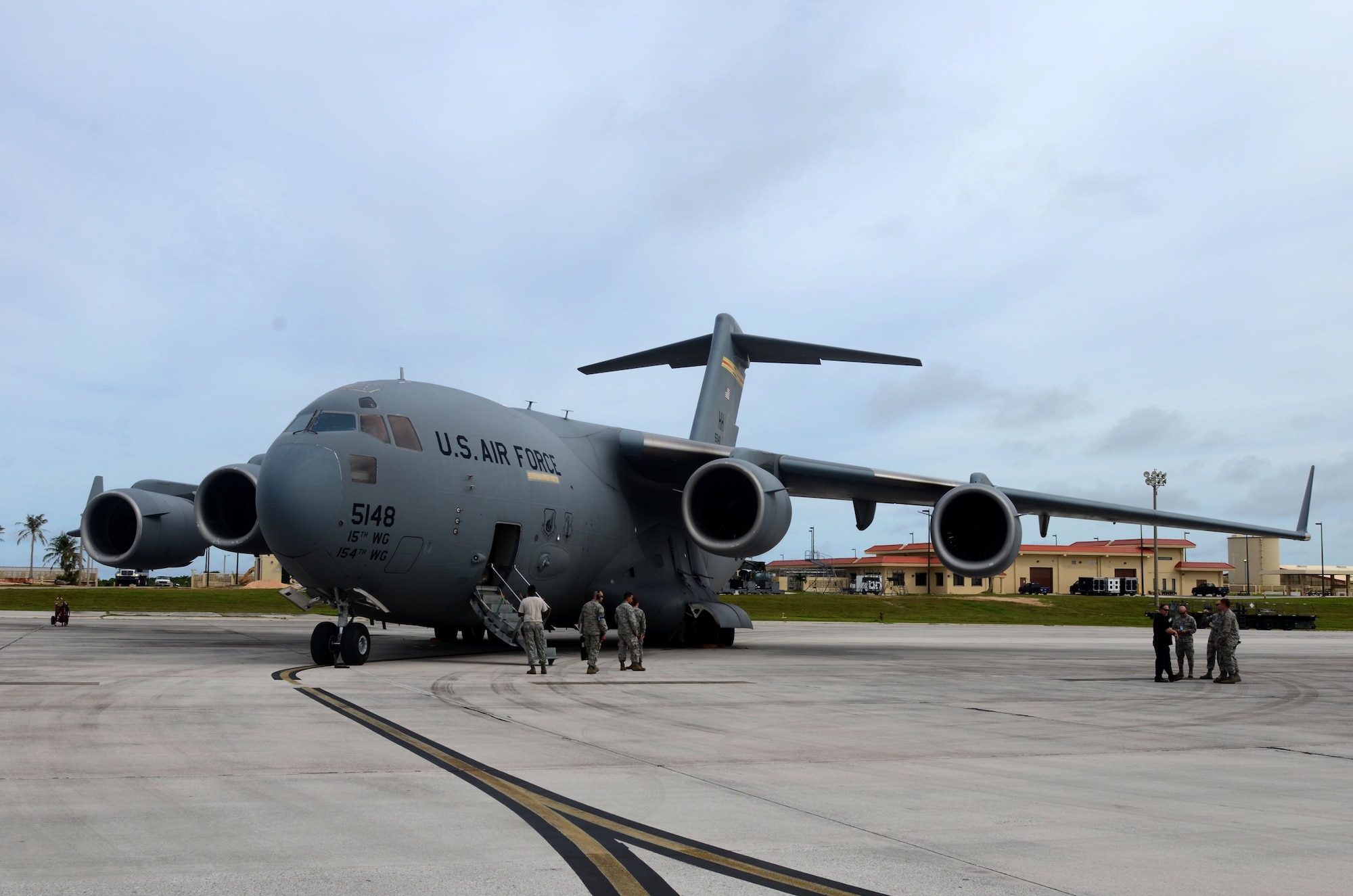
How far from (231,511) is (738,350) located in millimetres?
11516

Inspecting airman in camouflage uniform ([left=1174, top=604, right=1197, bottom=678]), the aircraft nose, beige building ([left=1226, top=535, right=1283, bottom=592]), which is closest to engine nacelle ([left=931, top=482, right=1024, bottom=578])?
airman in camouflage uniform ([left=1174, top=604, right=1197, bottom=678])

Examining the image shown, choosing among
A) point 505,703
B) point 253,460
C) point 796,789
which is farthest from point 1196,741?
point 253,460

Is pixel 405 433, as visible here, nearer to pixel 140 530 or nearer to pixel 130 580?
pixel 140 530

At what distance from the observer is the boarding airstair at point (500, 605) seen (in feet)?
55.3

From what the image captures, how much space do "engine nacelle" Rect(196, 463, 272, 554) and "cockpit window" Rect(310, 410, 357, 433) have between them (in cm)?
391

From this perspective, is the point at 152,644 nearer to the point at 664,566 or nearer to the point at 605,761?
the point at 664,566

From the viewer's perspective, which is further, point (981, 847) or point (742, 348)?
point (742, 348)

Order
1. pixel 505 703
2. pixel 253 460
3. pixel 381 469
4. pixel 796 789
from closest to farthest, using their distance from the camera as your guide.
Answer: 1. pixel 796 789
2. pixel 505 703
3. pixel 381 469
4. pixel 253 460

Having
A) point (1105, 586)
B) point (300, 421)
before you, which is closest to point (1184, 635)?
point (300, 421)

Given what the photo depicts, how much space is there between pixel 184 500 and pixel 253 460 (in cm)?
309

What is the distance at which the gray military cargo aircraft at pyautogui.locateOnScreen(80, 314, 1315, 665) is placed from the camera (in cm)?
1474

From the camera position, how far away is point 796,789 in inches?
256

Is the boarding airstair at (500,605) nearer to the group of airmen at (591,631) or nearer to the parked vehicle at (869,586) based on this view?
the group of airmen at (591,631)

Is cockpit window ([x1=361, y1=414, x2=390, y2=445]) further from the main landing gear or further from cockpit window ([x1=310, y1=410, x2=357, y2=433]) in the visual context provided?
the main landing gear
